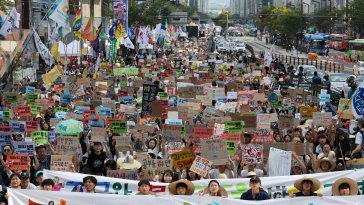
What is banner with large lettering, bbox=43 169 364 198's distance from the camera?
10656mm

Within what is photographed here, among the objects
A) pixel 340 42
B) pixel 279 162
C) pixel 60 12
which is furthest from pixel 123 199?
pixel 340 42

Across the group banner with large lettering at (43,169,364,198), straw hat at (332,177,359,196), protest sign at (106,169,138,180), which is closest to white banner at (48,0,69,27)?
protest sign at (106,169,138,180)

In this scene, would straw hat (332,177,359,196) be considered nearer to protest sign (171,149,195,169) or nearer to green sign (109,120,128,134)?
protest sign (171,149,195,169)

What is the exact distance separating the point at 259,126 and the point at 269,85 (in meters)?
15.3

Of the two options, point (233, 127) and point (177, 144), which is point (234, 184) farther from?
point (233, 127)

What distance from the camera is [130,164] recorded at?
12.7 meters

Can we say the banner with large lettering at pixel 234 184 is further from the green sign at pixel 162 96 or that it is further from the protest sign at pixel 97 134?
the green sign at pixel 162 96

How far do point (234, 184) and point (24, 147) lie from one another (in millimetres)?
3700

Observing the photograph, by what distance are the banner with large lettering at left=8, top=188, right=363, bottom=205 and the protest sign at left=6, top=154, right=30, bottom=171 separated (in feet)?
8.96

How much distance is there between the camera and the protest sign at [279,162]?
479 inches

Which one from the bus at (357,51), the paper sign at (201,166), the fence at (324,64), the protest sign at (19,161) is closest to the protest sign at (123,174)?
the paper sign at (201,166)

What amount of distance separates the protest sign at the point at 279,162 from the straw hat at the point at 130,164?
1.66 m

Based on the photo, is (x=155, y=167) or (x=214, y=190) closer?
(x=214, y=190)

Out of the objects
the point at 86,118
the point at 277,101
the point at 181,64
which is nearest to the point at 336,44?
the point at 181,64
